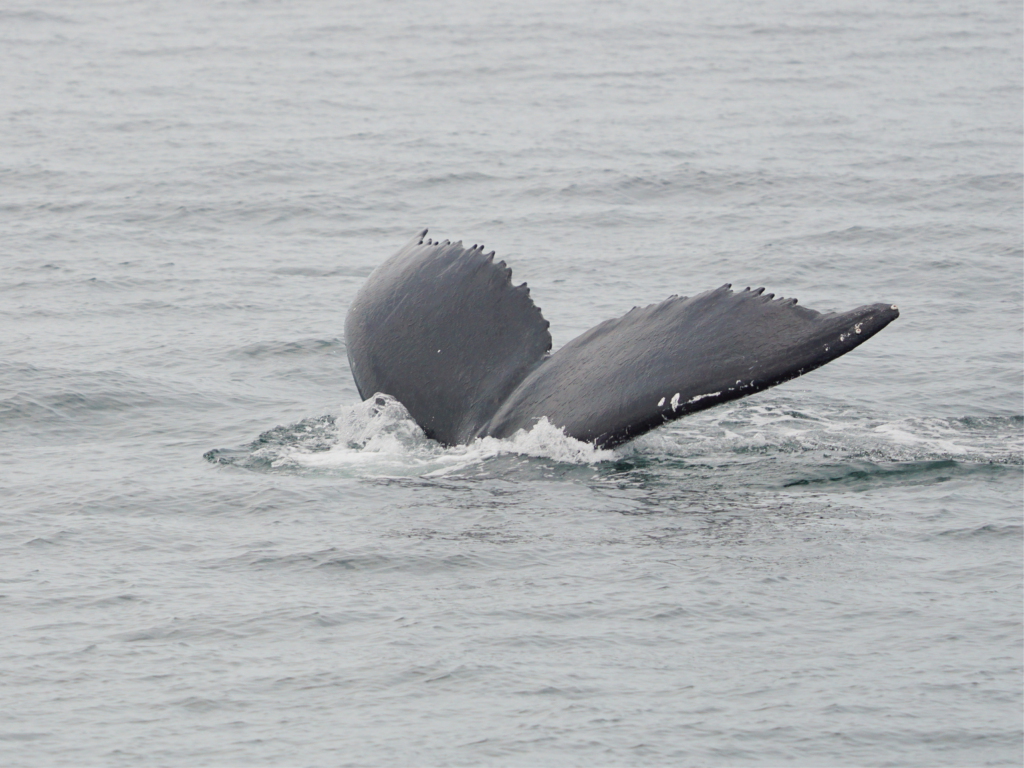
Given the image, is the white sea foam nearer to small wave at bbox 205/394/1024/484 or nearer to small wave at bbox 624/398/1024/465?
small wave at bbox 205/394/1024/484

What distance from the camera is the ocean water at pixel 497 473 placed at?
6312mm

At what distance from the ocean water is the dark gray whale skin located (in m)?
0.24

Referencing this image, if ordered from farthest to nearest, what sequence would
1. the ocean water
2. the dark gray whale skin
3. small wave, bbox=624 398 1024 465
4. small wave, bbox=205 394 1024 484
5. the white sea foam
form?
small wave, bbox=624 398 1024 465 → small wave, bbox=205 394 1024 484 → the white sea foam → the dark gray whale skin → the ocean water

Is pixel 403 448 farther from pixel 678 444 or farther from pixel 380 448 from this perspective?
pixel 678 444

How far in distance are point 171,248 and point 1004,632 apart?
11.3 meters

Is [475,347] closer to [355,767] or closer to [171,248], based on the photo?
[355,767]

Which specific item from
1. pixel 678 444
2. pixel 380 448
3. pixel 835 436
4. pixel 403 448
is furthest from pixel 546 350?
pixel 835 436

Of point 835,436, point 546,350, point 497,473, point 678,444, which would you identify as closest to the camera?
point 546,350

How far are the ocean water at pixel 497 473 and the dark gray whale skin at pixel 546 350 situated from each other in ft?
0.78

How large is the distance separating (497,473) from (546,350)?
716 millimetres

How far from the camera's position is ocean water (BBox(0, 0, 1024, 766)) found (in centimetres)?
631

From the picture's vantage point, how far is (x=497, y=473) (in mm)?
8641

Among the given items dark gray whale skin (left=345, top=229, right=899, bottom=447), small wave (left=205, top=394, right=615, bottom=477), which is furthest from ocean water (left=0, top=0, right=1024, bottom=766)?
dark gray whale skin (left=345, top=229, right=899, bottom=447)

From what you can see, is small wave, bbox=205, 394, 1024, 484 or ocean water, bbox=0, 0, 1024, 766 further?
small wave, bbox=205, 394, 1024, 484
